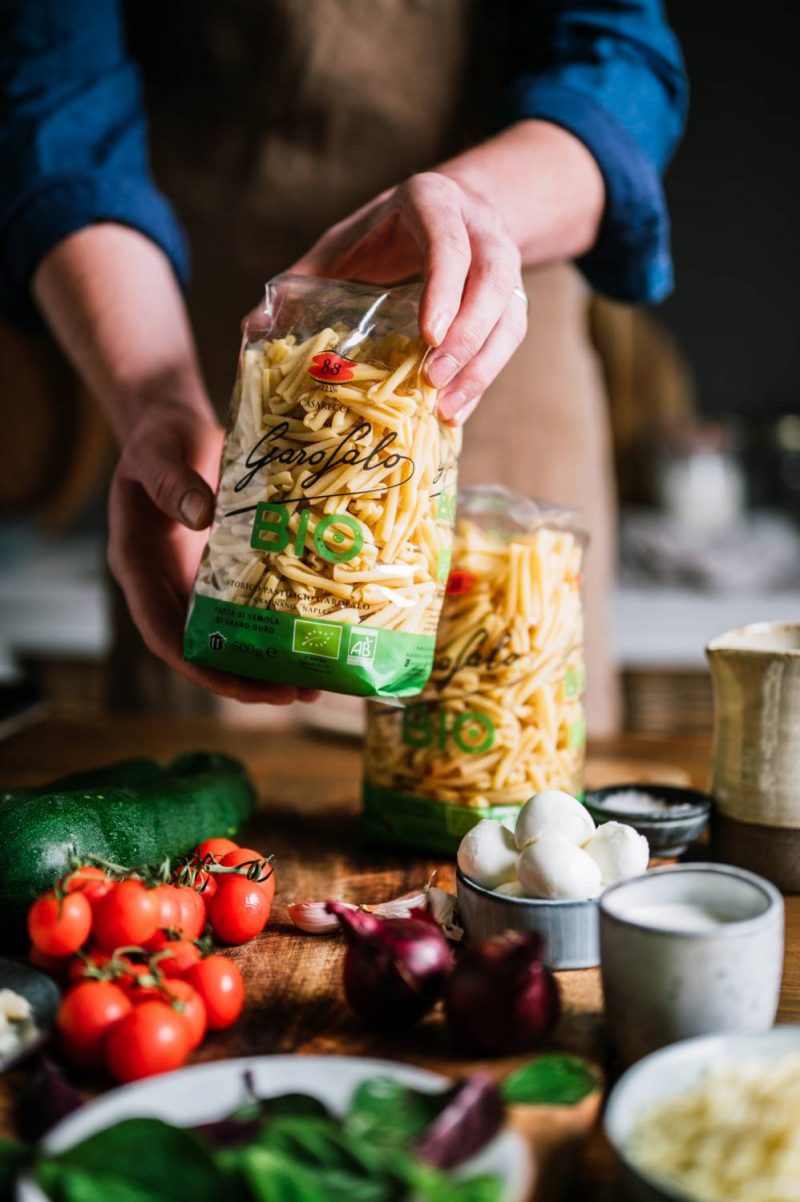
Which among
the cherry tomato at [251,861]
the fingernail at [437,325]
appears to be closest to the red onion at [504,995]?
the cherry tomato at [251,861]

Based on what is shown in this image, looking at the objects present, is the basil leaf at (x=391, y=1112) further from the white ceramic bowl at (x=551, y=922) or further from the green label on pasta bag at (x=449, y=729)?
the green label on pasta bag at (x=449, y=729)

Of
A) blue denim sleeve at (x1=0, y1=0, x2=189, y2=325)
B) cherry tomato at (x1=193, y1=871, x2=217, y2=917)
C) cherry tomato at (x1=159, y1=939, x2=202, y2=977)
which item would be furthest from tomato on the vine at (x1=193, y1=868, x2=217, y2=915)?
blue denim sleeve at (x1=0, y1=0, x2=189, y2=325)

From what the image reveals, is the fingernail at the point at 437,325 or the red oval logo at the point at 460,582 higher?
the fingernail at the point at 437,325

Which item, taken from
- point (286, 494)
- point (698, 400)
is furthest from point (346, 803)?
point (698, 400)

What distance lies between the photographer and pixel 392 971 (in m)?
0.78

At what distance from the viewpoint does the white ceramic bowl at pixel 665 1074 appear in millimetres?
588

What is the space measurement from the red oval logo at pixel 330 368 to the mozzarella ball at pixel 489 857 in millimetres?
374

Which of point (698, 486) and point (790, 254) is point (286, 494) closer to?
point (698, 486)

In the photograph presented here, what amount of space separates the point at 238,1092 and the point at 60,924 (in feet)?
0.68

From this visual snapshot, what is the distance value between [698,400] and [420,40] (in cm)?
207

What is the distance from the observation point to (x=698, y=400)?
3.58 metres

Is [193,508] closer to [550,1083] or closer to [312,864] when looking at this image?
[312,864]

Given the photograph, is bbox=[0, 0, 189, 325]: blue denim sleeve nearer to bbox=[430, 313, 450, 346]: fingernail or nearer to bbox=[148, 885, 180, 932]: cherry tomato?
bbox=[430, 313, 450, 346]: fingernail

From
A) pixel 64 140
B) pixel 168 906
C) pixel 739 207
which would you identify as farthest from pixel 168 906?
pixel 739 207
